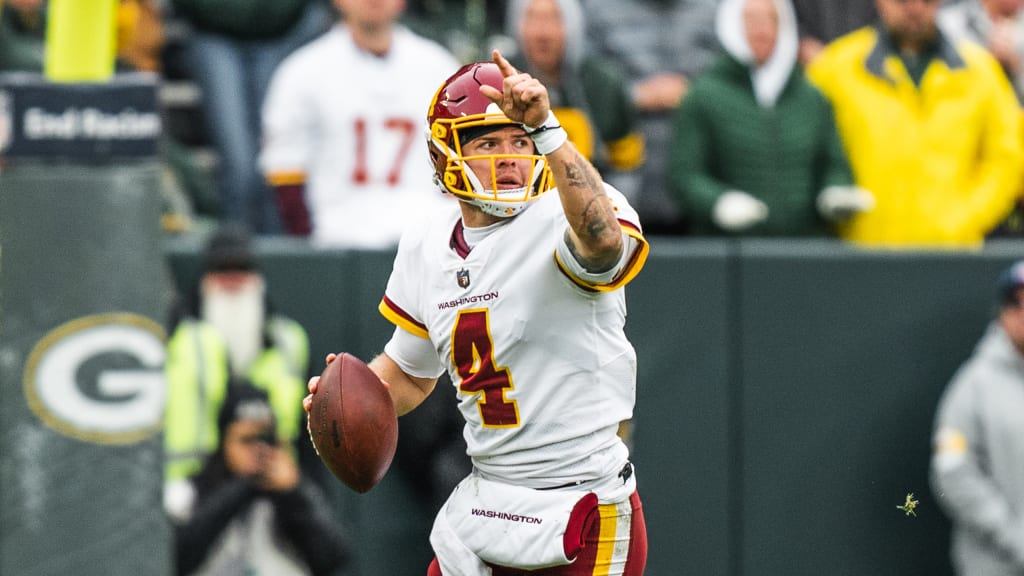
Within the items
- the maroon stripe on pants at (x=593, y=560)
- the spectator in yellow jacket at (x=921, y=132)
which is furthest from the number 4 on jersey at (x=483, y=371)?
the spectator in yellow jacket at (x=921, y=132)

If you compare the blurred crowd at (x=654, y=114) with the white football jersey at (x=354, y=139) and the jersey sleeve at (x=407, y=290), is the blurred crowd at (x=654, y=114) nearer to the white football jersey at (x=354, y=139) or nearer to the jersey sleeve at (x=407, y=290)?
the white football jersey at (x=354, y=139)

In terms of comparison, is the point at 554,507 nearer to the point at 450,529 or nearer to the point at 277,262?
the point at 450,529

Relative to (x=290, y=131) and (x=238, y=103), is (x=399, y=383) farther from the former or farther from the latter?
(x=238, y=103)

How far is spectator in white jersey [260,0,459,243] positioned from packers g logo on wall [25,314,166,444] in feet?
7.16

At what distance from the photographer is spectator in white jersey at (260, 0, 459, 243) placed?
779 cm

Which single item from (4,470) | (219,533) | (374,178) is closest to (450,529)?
(4,470)

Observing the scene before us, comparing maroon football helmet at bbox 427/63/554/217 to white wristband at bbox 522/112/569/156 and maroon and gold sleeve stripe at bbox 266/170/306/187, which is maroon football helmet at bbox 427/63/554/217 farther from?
maroon and gold sleeve stripe at bbox 266/170/306/187

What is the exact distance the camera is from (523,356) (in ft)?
15.0

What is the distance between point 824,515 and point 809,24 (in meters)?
2.62

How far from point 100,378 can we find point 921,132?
4.10m

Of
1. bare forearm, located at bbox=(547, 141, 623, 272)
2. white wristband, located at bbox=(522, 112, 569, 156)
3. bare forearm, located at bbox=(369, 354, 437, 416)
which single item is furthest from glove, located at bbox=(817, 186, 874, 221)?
white wristband, located at bbox=(522, 112, 569, 156)

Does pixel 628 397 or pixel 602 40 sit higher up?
pixel 602 40

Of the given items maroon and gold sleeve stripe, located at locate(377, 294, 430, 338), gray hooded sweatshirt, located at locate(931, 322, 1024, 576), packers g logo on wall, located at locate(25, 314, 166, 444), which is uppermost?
maroon and gold sleeve stripe, located at locate(377, 294, 430, 338)

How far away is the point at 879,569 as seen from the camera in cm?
812
